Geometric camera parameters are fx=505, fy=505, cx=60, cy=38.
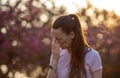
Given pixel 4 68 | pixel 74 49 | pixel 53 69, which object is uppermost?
pixel 74 49

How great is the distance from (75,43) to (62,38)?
102 mm

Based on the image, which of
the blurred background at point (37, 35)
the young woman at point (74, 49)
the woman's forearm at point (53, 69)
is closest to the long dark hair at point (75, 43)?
the young woman at point (74, 49)

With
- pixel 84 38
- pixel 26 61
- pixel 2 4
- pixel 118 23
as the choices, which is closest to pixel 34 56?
pixel 26 61

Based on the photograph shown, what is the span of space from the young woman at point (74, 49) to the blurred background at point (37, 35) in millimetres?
6898

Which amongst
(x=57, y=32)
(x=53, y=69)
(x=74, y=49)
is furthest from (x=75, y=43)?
(x=53, y=69)

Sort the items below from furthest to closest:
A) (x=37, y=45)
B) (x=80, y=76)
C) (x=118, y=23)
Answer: (x=118, y=23)
(x=37, y=45)
(x=80, y=76)

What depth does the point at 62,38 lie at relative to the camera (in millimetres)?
3559

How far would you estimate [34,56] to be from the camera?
1062cm

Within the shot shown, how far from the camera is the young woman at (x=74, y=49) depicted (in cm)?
357

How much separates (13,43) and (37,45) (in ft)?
1.74

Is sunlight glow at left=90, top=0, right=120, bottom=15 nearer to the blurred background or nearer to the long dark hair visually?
the blurred background

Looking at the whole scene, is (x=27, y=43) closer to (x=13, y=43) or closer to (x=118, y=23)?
(x=13, y=43)

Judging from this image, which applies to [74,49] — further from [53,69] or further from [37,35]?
[37,35]

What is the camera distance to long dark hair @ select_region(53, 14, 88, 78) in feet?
11.7
